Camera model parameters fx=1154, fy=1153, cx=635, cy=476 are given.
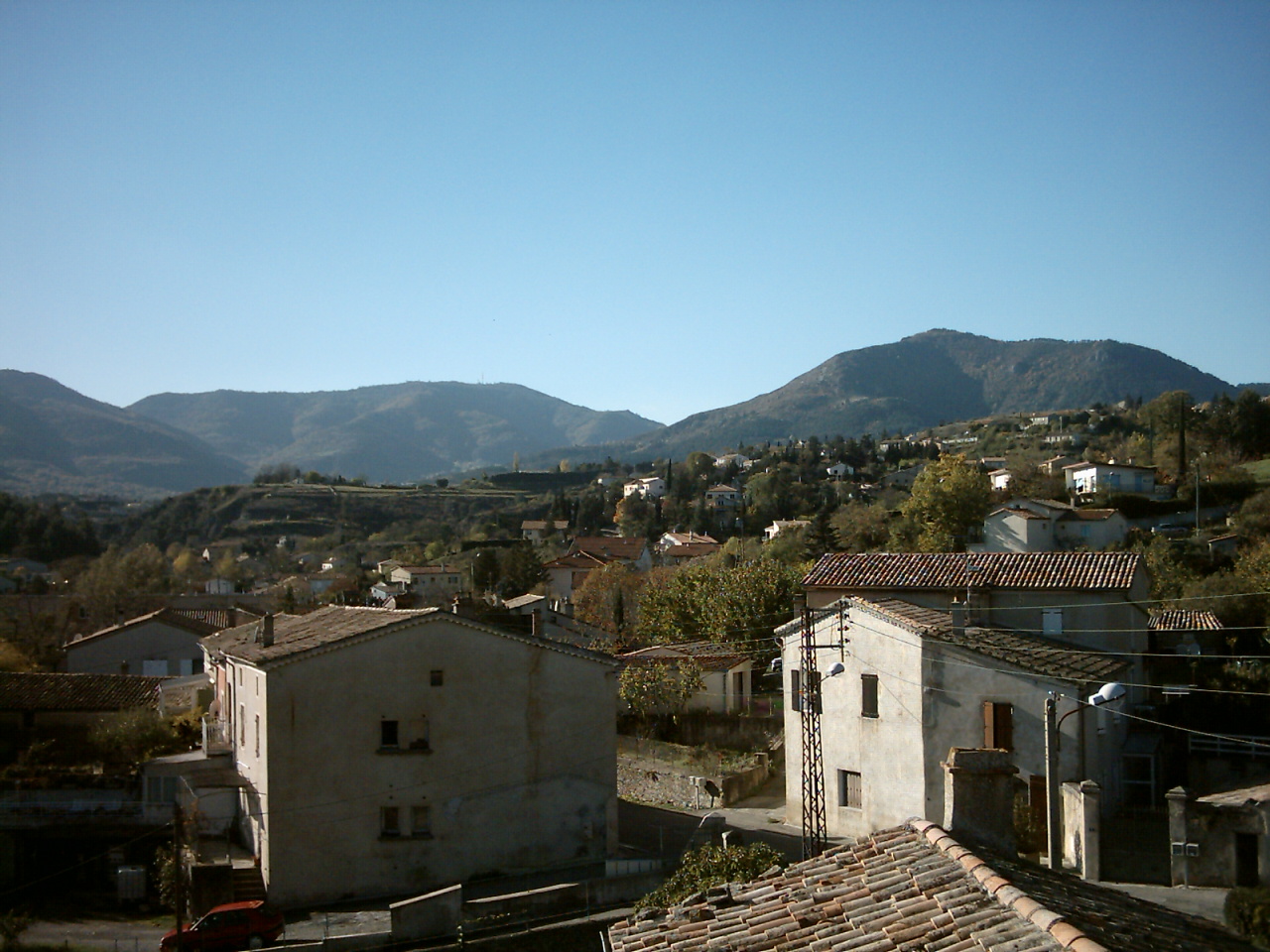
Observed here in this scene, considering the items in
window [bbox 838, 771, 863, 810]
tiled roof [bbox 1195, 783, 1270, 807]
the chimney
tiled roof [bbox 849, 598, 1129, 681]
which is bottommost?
window [bbox 838, 771, 863, 810]

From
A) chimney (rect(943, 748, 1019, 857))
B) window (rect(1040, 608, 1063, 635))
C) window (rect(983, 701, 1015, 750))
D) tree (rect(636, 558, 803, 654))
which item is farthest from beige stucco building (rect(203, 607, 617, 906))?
tree (rect(636, 558, 803, 654))

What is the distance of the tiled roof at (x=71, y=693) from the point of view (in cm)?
3897

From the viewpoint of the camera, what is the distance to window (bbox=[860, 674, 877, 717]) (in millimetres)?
30672

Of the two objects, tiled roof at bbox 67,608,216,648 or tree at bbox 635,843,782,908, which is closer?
tree at bbox 635,843,782,908

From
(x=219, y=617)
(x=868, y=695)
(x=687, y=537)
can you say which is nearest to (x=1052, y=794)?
(x=868, y=695)

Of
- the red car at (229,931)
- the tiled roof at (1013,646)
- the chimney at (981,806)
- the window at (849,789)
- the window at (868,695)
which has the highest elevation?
the chimney at (981,806)

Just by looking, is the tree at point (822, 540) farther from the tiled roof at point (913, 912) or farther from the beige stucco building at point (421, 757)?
the tiled roof at point (913, 912)

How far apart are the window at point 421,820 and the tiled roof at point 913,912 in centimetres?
1698

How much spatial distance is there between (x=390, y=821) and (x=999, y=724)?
15207 mm

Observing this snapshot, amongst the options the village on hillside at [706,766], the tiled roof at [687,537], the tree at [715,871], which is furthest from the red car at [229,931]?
the tiled roof at [687,537]

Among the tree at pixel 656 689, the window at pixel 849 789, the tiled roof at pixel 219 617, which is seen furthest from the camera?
the tiled roof at pixel 219 617

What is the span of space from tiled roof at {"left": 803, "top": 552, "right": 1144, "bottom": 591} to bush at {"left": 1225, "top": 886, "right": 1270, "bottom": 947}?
14.1 metres

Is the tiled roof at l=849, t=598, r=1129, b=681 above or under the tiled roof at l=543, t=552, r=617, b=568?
above

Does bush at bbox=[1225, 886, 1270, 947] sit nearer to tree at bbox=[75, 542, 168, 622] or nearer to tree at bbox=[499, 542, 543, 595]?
tree at bbox=[499, 542, 543, 595]
